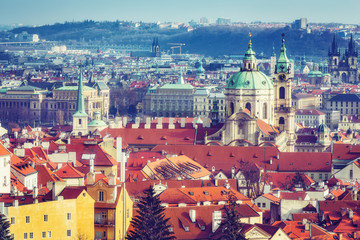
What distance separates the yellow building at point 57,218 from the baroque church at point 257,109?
1632 inches

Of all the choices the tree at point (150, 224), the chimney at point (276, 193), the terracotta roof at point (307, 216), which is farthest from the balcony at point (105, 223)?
the chimney at point (276, 193)

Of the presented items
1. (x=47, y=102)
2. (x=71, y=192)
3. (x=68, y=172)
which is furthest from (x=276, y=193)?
(x=47, y=102)

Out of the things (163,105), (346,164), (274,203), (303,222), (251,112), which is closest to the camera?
(303,222)

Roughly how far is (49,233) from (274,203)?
15.5 metres

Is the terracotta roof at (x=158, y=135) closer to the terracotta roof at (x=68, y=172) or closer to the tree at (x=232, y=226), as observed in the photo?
the terracotta roof at (x=68, y=172)

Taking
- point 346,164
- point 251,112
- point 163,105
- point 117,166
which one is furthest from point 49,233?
point 163,105

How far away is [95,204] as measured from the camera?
47.6 meters

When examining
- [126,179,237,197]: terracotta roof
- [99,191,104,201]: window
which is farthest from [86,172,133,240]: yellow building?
[126,179,237,197]: terracotta roof

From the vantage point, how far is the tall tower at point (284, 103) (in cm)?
9500

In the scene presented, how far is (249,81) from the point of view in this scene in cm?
9162

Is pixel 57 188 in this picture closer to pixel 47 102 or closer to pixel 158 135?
pixel 158 135

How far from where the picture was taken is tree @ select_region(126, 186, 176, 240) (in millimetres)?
46781

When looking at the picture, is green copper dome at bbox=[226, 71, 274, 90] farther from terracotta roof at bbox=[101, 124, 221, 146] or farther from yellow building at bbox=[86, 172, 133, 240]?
yellow building at bbox=[86, 172, 133, 240]

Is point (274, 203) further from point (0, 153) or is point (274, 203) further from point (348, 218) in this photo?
point (0, 153)
